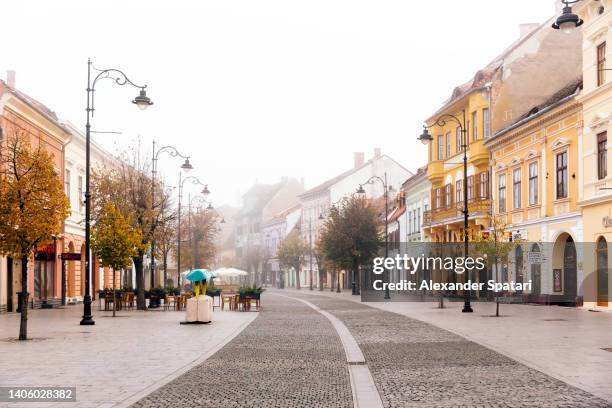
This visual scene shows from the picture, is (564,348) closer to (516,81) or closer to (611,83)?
(611,83)

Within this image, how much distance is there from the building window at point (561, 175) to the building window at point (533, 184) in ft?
8.26

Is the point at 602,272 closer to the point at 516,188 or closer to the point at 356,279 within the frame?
the point at 516,188

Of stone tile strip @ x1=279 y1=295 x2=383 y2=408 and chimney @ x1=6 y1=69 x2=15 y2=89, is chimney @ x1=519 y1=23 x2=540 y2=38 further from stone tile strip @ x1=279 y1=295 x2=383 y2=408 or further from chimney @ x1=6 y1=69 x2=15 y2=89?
stone tile strip @ x1=279 y1=295 x2=383 y2=408

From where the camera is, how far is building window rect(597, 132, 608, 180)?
105 feet

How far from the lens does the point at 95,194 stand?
3847 centimetres

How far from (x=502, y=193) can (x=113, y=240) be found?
22.5m

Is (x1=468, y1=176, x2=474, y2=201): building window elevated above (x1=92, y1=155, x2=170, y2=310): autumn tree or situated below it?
above

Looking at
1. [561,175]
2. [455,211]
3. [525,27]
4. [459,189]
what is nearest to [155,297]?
[561,175]

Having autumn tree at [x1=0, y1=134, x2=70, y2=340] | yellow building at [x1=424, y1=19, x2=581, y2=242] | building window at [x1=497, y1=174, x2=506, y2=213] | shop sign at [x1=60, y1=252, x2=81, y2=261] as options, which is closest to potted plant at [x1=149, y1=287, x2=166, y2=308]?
shop sign at [x1=60, y1=252, x2=81, y2=261]

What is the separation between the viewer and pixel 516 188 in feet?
140

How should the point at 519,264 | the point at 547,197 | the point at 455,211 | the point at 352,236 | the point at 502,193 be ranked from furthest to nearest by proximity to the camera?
1. the point at 352,236
2. the point at 455,211
3. the point at 502,193
4. the point at 519,264
5. the point at 547,197

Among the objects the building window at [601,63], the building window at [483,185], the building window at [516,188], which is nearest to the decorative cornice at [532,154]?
the building window at [516,188]

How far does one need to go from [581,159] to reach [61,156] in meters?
25.4

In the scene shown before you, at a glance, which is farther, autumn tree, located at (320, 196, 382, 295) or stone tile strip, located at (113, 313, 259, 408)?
autumn tree, located at (320, 196, 382, 295)
